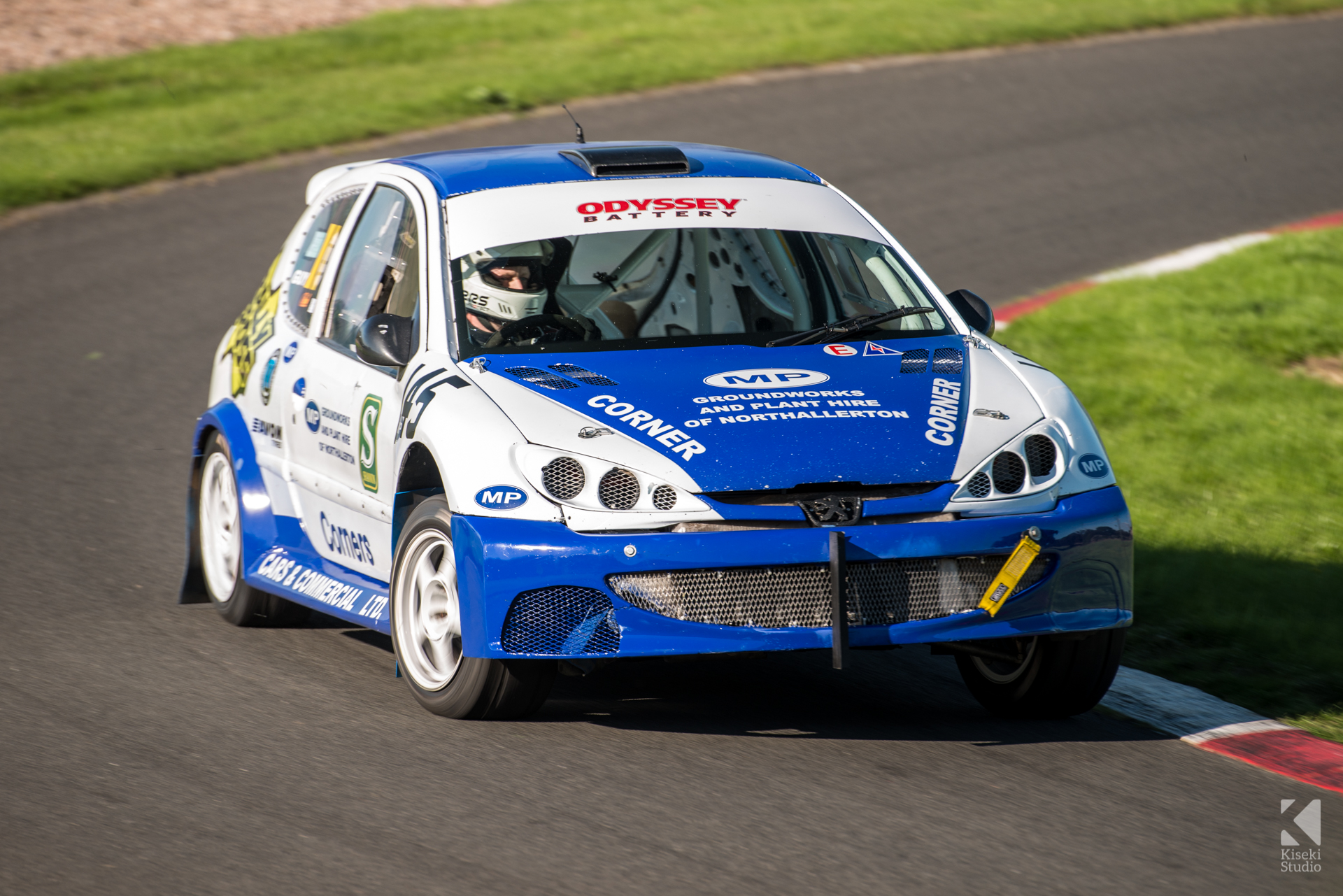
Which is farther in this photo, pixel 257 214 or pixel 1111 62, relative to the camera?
pixel 1111 62

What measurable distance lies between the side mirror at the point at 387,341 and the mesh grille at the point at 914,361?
160 centimetres

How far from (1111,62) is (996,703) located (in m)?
16.0

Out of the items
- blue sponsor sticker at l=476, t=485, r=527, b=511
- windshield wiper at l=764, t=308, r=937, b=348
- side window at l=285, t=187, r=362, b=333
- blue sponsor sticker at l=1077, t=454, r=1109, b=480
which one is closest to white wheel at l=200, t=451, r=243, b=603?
side window at l=285, t=187, r=362, b=333

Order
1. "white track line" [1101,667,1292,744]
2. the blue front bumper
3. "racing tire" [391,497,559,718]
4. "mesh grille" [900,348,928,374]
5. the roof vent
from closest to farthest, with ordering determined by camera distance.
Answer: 1. the blue front bumper
2. "racing tire" [391,497,559,718]
3. "white track line" [1101,667,1292,744]
4. "mesh grille" [900,348,928,374]
5. the roof vent

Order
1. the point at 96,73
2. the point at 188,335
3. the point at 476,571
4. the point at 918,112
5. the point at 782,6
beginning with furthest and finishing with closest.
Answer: the point at 782,6
the point at 96,73
the point at 918,112
the point at 188,335
the point at 476,571

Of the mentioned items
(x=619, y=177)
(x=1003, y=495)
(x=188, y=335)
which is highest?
(x=619, y=177)

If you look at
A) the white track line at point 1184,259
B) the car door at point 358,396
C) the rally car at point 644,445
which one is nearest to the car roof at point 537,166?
the rally car at point 644,445

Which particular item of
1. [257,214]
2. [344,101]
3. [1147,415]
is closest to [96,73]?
[344,101]

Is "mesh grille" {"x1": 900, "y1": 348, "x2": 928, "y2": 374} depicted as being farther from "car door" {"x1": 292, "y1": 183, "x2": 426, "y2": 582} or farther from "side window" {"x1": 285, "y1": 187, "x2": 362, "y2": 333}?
"side window" {"x1": 285, "y1": 187, "x2": 362, "y2": 333}

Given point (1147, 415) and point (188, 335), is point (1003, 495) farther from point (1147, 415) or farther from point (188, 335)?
point (188, 335)

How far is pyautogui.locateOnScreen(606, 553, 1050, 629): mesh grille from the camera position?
17.0 feet

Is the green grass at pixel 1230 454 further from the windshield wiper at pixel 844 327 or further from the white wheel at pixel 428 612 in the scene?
the white wheel at pixel 428 612

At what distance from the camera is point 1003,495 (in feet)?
17.7

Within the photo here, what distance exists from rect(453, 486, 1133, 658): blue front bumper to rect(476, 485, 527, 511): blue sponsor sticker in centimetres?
4
